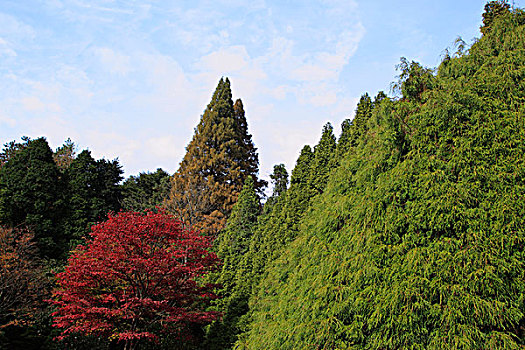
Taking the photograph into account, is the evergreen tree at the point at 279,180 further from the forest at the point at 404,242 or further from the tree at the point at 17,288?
the tree at the point at 17,288

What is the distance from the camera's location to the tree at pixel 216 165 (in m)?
22.9

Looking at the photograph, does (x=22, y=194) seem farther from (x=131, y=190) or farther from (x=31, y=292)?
(x=131, y=190)

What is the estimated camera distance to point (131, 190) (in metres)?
29.2

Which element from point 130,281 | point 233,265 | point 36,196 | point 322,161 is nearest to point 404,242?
point 322,161

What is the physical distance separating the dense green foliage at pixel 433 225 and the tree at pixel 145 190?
21.9m

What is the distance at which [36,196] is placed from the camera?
16.5 meters

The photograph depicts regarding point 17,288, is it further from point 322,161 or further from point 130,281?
point 322,161

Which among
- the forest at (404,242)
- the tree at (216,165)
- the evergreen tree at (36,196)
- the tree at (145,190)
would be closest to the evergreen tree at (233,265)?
the forest at (404,242)

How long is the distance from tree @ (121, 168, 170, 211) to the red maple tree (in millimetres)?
16618

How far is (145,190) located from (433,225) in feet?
93.8

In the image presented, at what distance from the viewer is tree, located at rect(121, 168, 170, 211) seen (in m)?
26.0

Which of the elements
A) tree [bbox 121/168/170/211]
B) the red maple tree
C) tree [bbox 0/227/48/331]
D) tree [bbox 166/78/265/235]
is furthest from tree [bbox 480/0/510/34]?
tree [bbox 121/168/170/211]

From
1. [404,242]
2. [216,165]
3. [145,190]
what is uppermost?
[145,190]

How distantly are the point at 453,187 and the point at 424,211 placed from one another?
0.39 metres
